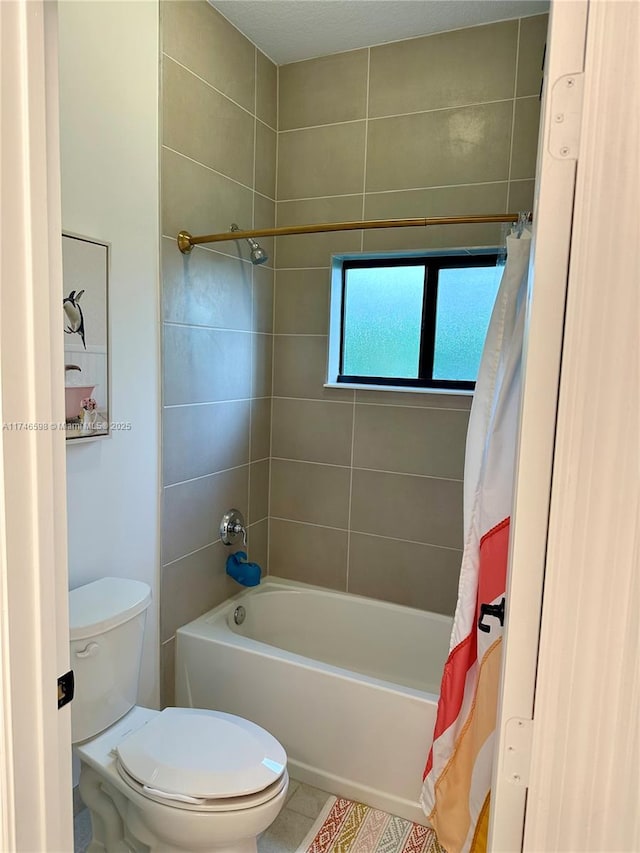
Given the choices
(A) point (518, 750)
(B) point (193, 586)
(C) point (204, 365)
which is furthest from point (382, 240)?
(A) point (518, 750)

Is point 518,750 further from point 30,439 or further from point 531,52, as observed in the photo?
point 531,52

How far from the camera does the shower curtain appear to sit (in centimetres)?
151

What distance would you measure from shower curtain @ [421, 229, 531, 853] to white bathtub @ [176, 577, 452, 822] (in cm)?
18

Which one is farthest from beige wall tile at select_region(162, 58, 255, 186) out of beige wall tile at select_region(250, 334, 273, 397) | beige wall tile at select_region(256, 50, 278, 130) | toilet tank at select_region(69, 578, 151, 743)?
toilet tank at select_region(69, 578, 151, 743)

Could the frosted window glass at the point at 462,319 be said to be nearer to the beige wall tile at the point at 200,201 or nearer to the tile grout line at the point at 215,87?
the beige wall tile at the point at 200,201

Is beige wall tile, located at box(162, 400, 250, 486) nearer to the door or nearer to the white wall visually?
the white wall

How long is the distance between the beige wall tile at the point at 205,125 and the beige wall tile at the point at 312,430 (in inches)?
39.4

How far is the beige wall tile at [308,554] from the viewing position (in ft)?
8.82

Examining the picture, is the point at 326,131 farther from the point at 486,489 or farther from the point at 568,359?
the point at 568,359

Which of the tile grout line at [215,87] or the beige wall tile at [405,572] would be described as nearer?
the tile grout line at [215,87]

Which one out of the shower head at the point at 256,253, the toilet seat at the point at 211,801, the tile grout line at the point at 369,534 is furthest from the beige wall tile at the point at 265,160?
the toilet seat at the point at 211,801

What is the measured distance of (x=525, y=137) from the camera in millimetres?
2170

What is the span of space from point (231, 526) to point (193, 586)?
0.96ft

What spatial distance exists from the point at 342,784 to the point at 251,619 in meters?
0.80
